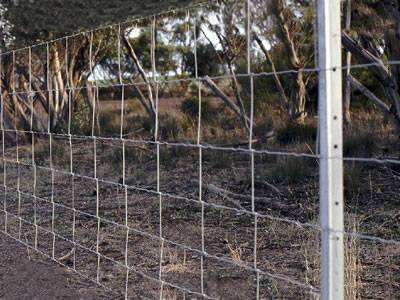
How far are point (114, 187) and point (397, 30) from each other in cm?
383

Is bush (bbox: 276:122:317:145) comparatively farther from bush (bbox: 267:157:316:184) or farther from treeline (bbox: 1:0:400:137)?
bush (bbox: 267:157:316:184)

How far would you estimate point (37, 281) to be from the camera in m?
5.38

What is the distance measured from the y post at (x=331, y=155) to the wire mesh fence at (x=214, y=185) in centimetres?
2

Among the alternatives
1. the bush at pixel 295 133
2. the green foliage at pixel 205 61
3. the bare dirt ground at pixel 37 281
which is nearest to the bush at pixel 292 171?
the bush at pixel 295 133

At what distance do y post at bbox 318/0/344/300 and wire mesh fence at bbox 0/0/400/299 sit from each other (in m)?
0.02

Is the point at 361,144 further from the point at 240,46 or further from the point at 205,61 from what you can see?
the point at 205,61

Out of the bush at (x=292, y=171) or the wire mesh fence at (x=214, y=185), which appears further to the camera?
the bush at (x=292, y=171)

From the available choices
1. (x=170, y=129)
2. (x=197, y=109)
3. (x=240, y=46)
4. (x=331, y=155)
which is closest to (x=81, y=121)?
(x=197, y=109)

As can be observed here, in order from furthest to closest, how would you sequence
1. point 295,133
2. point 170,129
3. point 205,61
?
point 205,61
point 170,129
point 295,133

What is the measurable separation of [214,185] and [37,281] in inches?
129

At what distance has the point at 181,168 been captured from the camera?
33.4 feet

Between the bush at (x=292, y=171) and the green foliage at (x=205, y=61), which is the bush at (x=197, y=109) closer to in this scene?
the green foliage at (x=205, y=61)

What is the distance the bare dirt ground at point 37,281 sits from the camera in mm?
5027

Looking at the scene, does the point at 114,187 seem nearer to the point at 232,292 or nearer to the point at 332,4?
the point at 232,292
